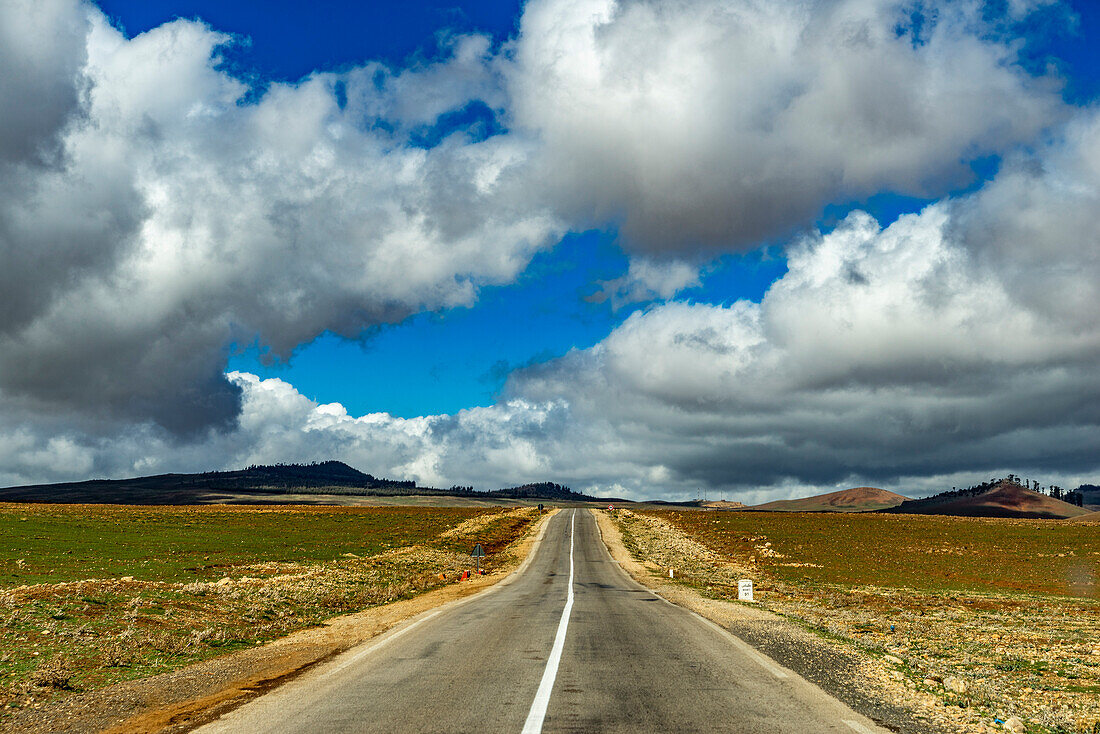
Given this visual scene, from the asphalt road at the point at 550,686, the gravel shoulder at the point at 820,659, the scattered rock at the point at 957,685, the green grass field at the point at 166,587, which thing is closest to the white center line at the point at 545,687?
the asphalt road at the point at 550,686

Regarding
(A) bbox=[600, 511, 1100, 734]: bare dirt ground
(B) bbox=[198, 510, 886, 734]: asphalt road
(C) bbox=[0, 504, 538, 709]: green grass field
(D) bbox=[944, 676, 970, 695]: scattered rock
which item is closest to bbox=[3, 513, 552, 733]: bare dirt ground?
(B) bbox=[198, 510, 886, 734]: asphalt road

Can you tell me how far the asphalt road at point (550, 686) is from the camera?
9930 millimetres

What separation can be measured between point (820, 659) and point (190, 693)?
12.7 meters

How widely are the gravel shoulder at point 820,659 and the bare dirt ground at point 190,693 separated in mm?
9981

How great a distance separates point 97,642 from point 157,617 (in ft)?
13.6

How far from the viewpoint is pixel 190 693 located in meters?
12.8

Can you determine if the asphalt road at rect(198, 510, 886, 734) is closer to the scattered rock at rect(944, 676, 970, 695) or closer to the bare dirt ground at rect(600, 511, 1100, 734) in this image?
the bare dirt ground at rect(600, 511, 1100, 734)

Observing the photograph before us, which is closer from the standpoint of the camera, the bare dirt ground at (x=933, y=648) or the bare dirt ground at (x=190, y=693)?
the bare dirt ground at (x=190, y=693)

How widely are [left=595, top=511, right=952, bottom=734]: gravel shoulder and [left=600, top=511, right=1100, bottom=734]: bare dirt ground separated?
34mm

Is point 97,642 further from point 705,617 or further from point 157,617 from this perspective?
point 705,617

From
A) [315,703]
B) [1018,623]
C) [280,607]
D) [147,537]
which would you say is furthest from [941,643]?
[147,537]

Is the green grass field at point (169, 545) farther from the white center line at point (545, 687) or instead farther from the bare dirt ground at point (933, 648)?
the bare dirt ground at point (933, 648)

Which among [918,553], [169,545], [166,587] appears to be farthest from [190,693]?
[918,553]

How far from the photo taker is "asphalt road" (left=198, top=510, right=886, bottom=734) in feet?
32.6
